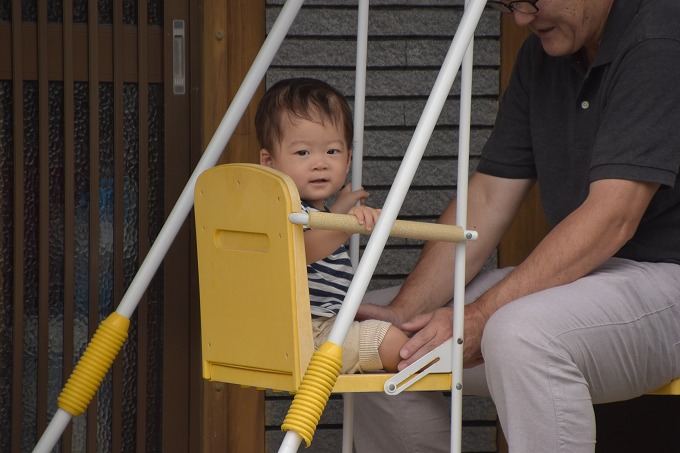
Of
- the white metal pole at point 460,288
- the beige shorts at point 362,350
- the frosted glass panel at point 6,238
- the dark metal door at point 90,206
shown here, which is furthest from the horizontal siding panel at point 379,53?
the beige shorts at point 362,350

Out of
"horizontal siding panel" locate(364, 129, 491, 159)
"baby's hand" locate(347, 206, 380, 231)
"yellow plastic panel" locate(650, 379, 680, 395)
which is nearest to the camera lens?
"baby's hand" locate(347, 206, 380, 231)

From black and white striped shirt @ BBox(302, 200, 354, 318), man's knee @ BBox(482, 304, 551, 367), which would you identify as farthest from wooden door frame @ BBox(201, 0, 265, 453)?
man's knee @ BBox(482, 304, 551, 367)

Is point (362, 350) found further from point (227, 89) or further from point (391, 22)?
point (391, 22)

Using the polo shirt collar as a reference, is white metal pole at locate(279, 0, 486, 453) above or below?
below

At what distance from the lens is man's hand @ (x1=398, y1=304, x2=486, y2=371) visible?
236 cm

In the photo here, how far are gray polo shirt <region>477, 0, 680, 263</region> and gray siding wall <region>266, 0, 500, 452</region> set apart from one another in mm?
416

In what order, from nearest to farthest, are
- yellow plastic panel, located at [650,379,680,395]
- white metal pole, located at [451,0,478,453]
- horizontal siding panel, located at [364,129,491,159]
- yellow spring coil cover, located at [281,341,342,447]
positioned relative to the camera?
yellow spring coil cover, located at [281,341,342,447] < white metal pole, located at [451,0,478,453] < yellow plastic panel, located at [650,379,680,395] < horizontal siding panel, located at [364,129,491,159]

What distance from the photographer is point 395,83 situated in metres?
3.33

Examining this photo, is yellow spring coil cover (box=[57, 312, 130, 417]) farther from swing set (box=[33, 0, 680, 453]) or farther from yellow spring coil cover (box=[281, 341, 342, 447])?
yellow spring coil cover (box=[281, 341, 342, 447])

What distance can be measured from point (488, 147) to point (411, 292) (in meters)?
0.43

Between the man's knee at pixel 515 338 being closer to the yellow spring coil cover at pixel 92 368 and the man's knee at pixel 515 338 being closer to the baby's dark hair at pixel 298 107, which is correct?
the baby's dark hair at pixel 298 107

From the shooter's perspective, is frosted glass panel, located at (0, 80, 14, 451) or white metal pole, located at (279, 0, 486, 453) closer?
white metal pole, located at (279, 0, 486, 453)

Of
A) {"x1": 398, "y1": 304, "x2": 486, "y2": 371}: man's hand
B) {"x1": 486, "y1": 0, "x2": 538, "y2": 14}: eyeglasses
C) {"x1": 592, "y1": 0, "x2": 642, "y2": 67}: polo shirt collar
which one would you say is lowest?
{"x1": 398, "y1": 304, "x2": 486, "y2": 371}: man's hand

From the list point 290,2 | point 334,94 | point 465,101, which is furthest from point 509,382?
point 290,2
